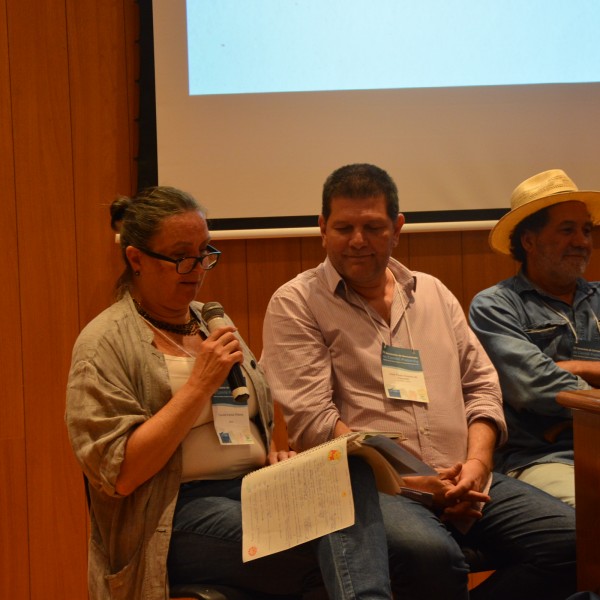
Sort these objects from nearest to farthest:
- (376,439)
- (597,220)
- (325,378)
A: (376,439), (325,378), (597,220)

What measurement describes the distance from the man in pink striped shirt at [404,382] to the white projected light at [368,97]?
2.59ft

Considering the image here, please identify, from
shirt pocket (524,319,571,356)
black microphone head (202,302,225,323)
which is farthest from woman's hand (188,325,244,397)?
shirt pocket (524,319,571,356)

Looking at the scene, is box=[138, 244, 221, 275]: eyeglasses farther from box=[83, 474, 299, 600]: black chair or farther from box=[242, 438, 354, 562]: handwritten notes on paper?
box=[83, 474, 299, 600]: black chair

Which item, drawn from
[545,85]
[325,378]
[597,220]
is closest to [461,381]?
[325,378]

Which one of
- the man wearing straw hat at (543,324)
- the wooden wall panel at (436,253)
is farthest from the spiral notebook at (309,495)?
the wooden wall panel at (436,253)

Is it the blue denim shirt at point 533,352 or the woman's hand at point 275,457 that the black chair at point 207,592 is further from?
the blue denim shirt at point 533,352

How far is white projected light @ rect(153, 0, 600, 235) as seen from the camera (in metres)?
3.09

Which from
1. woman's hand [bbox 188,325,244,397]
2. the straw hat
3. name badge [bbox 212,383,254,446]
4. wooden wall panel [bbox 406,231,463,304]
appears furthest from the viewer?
wooden wall panel [bbox 406,231,463,304]

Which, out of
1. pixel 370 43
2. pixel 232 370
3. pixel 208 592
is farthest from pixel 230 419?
pixel 370 43

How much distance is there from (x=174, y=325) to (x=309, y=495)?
0.63m

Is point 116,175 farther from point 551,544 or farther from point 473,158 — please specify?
point 551,544

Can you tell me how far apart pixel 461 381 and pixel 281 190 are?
1.13 metres

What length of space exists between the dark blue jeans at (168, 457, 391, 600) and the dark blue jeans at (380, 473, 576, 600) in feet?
0.57

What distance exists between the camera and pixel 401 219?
2391 millimetres
